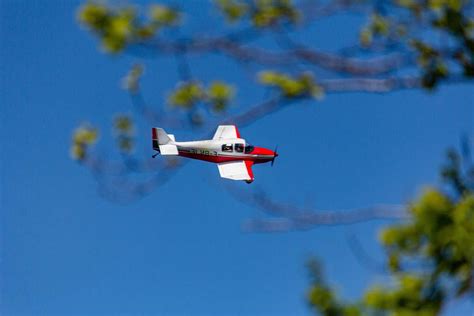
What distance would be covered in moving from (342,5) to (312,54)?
0.67 meters

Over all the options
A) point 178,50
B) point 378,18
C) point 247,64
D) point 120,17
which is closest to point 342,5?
point 378,18

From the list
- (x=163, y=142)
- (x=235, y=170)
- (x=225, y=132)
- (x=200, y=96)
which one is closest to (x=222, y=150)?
(x=235, y=170)

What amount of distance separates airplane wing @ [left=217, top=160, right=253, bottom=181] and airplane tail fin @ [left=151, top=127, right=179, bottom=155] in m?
1.41

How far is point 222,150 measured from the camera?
16.3 metres

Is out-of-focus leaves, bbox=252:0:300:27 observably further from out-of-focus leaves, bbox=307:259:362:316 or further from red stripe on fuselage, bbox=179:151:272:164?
red stripe on fuselage, bbox=179:151:272:164

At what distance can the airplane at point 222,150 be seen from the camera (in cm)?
1413

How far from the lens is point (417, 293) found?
6449mm

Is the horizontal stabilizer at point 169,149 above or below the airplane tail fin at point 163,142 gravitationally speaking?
below

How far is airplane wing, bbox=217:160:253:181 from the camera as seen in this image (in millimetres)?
15289

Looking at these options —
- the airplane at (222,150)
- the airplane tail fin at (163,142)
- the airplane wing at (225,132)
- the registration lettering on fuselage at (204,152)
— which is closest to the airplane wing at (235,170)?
the airplane at (222,150)

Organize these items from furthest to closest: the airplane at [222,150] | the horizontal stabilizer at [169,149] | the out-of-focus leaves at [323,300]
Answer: the airplane at [222,150]
the horizontal stabilizer at [169,149]
the out-of-focus leaves at [323,300]

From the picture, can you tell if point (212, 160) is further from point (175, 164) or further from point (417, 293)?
point (417, 293)

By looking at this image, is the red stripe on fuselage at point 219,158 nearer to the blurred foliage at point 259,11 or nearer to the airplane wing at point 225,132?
the airplane wing at point 225,132

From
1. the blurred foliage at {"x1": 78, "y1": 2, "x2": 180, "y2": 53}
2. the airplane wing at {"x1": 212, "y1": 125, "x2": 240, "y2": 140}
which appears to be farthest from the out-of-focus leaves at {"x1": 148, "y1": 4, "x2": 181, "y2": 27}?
the airplane wing at {"x1": 212, "y1": 125, "x2": 240, "y2": 140}
